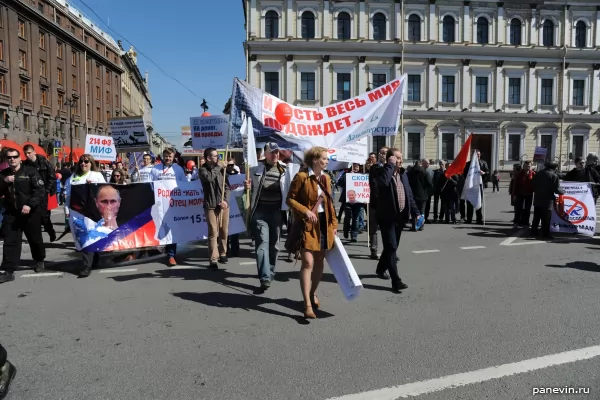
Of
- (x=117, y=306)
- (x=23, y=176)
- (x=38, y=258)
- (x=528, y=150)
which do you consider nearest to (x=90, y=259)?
(x=38, y=258)

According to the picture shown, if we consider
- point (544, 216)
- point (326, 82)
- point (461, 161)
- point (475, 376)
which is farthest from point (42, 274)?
point (326, 82)

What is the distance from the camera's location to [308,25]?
41156mm

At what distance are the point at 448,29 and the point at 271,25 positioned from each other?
15742mm

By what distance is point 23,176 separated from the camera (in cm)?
707

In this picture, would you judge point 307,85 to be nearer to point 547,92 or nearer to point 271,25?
point 271,25

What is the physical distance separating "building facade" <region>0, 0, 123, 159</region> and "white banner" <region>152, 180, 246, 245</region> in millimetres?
33394

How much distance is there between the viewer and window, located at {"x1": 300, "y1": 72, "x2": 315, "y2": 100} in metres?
42.0

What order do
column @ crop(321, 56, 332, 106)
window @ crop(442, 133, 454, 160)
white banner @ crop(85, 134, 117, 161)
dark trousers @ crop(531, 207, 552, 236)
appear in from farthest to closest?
window @ crop(442, 133, 454, 160) < column @ crop(321, 56, 332, 106) < white banner @ crop(85, 134, 117, 161) < dark trousers @ crop(531, 207, 552, 236)

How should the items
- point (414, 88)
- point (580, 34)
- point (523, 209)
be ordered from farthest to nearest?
point (580, 34)
point (414, 88)
point (523, 209)

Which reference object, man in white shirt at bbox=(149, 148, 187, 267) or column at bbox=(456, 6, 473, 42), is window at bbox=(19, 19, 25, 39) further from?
man in white shirt at bbox=(149, 148, 187, 267)

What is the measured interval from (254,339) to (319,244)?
1.23m

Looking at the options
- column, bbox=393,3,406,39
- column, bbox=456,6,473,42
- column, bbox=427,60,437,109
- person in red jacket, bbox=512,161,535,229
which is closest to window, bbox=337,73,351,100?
column, bbox=393,3,406,39

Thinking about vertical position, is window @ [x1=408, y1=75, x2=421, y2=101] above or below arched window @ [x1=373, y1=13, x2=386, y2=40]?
below

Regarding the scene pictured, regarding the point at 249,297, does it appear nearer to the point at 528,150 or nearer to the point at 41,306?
the point at 41,306
